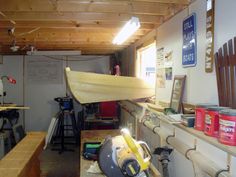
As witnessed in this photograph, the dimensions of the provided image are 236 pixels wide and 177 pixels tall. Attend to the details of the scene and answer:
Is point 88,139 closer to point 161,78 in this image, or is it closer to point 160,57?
point 161,78

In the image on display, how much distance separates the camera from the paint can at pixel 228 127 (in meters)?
1.34

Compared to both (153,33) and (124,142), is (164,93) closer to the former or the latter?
(153,33)

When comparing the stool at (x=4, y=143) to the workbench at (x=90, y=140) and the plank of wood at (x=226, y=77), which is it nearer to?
the workbench at (x=90, y=140)

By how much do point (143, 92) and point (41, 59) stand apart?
443 cm

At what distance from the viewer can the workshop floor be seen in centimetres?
473

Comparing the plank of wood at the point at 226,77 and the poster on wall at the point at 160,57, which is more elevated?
the poster on wall at the point at 160,57

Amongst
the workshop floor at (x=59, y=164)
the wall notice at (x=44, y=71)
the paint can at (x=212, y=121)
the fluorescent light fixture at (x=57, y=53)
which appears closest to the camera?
the paint can at (x=212, y=121)

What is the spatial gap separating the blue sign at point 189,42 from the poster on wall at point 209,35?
0.23 m

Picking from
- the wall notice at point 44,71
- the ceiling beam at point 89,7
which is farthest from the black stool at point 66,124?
the ceiling beam at point 89,7

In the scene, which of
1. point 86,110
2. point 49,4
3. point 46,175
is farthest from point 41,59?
point 49,4

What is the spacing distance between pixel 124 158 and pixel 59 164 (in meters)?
3.76

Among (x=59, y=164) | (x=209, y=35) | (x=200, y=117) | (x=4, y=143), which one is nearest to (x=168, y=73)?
(x=209, y=35)

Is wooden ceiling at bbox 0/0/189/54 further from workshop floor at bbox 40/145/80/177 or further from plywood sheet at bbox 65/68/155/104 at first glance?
workshop floor at bbox 40/145/80/177

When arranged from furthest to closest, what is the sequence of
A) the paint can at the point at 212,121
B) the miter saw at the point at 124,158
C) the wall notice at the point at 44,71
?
the wall notice at the point at 44,71 < the miter saw at the point at 124,158 < the paint can at the point at 212,121
